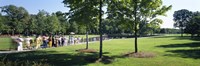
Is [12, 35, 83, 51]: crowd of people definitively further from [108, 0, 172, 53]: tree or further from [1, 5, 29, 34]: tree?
[1, 5, 29, 34]: tree

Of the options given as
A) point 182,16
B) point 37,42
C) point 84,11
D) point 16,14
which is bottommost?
point 37,42

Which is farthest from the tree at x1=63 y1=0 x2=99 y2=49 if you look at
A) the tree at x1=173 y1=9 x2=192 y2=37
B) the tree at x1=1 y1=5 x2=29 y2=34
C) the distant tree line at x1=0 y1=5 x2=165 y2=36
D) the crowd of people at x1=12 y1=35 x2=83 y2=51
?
the tree at x1=173 y1=9 x2=192 y2=37

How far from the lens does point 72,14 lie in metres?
25.1

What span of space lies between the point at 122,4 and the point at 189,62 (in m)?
6.93

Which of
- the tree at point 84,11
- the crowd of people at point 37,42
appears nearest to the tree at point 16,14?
the crowd of people at point 37,42

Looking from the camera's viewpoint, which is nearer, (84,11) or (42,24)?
(84,11)

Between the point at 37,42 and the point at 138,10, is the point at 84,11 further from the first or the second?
the point at 37,42

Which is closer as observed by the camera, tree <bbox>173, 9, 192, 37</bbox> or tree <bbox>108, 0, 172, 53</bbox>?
tree <bbox>108, 0, 172, 53</bbox>

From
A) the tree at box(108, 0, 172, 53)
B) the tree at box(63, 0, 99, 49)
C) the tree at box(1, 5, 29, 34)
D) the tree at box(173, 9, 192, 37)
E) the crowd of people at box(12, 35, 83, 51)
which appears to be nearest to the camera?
the tree at box(63, 0, 99, 49)

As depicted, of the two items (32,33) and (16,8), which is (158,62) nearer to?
(32,33)

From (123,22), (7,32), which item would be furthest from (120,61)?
(7,32)

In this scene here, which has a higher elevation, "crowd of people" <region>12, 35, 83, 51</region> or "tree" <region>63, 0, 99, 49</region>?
"tree" <region>63, 0, 99, 49</region>

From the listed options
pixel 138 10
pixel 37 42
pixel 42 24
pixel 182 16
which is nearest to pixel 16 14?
pixel 42 24

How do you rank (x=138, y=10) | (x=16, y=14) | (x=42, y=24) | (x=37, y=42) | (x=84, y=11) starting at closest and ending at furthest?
1. (x=84, y=11)
2. (x=138, y=10)
3. (x=37, y=42)
4. (x=42, y=24)
5. (x=16, y=14)
